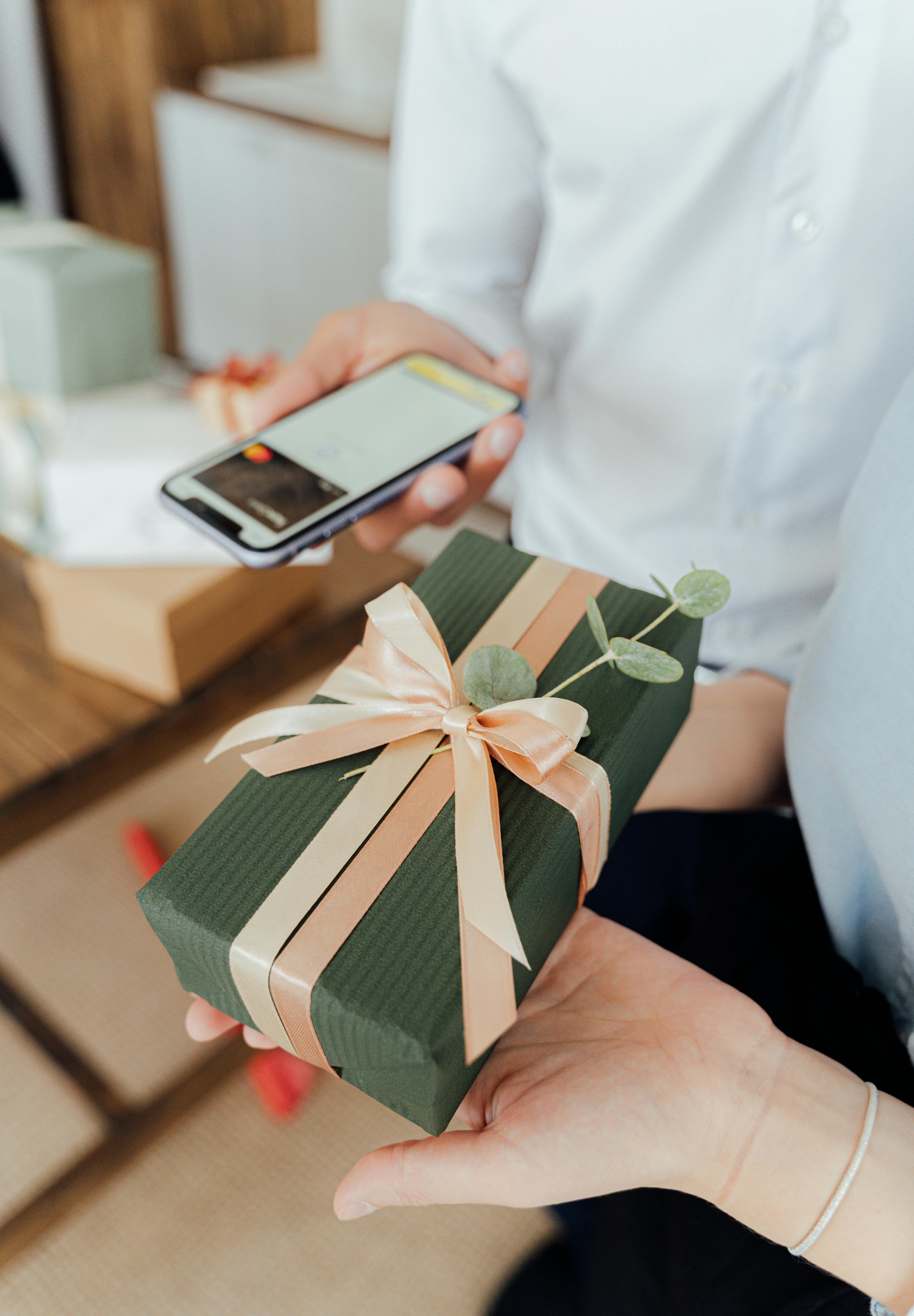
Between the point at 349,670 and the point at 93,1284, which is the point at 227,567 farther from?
the point at 93,1284

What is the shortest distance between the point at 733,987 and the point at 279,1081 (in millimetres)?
734

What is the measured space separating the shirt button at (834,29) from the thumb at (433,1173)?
0.58 meters

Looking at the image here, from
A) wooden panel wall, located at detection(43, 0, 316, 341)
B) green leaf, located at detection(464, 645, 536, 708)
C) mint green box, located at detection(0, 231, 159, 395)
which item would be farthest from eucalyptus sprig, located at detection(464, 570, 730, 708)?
wooden panel wall, located at detection(43, 0, 316, 341)

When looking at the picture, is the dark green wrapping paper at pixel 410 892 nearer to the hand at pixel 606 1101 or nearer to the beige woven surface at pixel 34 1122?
the hand at pixel 606 1101

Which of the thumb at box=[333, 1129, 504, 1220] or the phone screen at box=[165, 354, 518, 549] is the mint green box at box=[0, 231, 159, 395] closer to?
the phone screen at box=[165, 354, 518, 549]

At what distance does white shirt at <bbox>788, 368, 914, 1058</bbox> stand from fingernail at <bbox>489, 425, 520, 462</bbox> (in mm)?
256

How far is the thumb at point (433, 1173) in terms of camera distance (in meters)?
0.37

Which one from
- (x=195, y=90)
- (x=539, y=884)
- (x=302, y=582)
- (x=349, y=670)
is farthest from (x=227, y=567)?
(x=195, y=90)

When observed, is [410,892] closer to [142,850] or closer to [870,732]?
[870,732]

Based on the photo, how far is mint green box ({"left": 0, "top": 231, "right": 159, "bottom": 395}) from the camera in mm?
1003

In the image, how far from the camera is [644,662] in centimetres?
39

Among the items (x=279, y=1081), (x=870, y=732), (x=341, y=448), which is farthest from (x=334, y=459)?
(x=279, y=1081)

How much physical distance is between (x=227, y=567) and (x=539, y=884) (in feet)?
2.11

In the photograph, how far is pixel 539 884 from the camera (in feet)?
1.20
